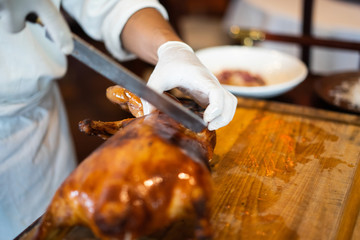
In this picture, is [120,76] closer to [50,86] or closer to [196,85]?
[196,85]

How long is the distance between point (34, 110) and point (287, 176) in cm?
90

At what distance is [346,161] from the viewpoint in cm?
108

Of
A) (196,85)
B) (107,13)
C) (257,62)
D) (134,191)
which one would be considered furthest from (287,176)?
(257,62)

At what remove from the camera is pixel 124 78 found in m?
0.80

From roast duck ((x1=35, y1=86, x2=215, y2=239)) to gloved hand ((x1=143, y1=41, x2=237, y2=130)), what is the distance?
0.19 metres

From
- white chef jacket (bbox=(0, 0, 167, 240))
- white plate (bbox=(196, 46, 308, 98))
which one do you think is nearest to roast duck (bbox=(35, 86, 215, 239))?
white chef jacket (bbox=(0, 0, 167, 240))

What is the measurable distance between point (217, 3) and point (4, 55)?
5.61m

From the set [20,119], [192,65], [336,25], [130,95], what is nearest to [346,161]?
[192,65]

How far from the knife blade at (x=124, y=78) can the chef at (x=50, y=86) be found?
4.3 inches

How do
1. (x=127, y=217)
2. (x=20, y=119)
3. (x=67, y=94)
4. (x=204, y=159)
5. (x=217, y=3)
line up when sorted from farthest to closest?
(x=217, y=3), (x=67, y=94), (x=20, y=119), (x=204, y=159), (x=127, y=217)

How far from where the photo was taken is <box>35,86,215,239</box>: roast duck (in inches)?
27.3

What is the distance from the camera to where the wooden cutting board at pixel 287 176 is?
84 centimetres

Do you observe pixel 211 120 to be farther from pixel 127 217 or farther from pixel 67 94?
pixel 67 94

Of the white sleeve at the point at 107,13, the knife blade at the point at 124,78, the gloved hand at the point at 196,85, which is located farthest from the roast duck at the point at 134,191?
the white sleeve at the point at 107,13
